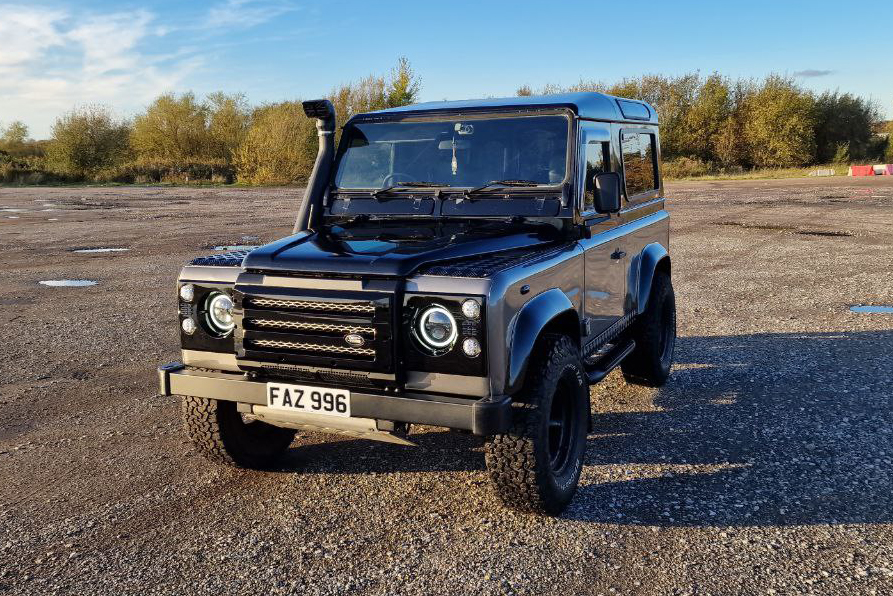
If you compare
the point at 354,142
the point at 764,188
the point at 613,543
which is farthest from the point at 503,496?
the point at 764,188

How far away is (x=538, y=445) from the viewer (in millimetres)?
3629

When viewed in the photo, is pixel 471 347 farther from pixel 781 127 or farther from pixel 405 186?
pixel 781 127

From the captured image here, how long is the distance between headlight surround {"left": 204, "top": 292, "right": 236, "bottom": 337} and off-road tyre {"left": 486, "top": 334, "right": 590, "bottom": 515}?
1496 millimetres

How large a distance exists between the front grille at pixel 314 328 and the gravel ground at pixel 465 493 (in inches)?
35.0

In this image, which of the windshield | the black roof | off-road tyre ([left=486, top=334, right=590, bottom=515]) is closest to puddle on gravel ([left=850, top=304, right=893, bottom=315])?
the black roof

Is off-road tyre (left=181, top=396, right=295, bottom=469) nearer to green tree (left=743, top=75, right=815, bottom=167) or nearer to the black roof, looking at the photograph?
the black roof

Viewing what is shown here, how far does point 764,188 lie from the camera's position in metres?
35.4

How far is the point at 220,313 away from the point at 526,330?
1.62m

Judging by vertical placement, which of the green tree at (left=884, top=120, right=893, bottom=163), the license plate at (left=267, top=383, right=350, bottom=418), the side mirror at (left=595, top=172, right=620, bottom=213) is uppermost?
the green tree at (left=884, top=120, right=893, bottom=163)

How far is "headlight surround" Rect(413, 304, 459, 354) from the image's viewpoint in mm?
3432

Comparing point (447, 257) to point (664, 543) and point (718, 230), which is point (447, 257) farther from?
point (718, 230)

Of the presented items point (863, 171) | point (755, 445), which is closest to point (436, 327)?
point (755, 445)

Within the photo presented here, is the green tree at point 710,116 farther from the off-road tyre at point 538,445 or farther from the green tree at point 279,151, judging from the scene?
the off-road tyre at point 538,445

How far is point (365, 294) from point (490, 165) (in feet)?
5.36
